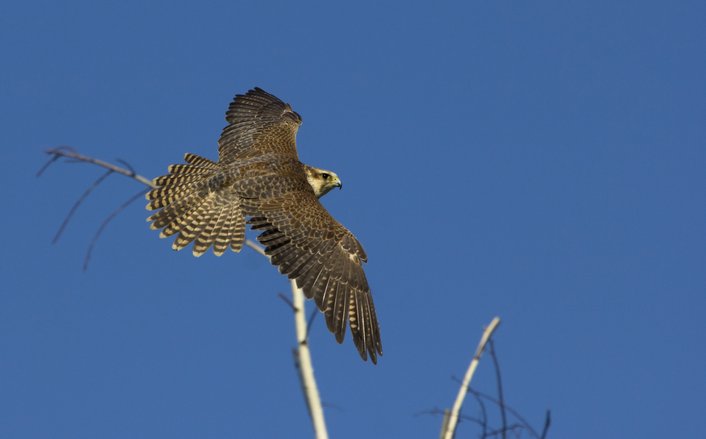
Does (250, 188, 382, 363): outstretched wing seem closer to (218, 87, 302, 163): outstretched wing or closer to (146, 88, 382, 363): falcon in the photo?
(146, 88, 382, 363): falcon

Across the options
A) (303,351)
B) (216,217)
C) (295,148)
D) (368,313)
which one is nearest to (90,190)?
(303,351)

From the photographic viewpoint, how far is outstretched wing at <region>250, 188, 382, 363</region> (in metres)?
8.38

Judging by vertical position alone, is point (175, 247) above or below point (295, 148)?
below

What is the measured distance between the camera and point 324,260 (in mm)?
8969

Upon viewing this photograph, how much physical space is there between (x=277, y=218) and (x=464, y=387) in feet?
19.3

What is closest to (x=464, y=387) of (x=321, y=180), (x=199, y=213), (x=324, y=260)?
(x=324, y=260)

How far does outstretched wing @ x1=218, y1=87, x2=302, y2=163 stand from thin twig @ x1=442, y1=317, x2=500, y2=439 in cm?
768

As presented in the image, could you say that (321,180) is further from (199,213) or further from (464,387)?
(464,387)

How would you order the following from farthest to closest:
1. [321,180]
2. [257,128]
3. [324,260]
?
[257,128], [321,180], [324,260]

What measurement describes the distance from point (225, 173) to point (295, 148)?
1.84m

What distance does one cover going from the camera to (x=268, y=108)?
1291 centimetres

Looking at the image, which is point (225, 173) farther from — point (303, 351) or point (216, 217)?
point (303, 351)

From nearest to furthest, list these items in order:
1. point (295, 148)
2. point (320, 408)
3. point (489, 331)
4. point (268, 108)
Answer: point (320, 408) < point (489, 331) < point (295, 148) < point (268, 108)

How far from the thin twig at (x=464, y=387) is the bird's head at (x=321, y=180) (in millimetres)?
7294
